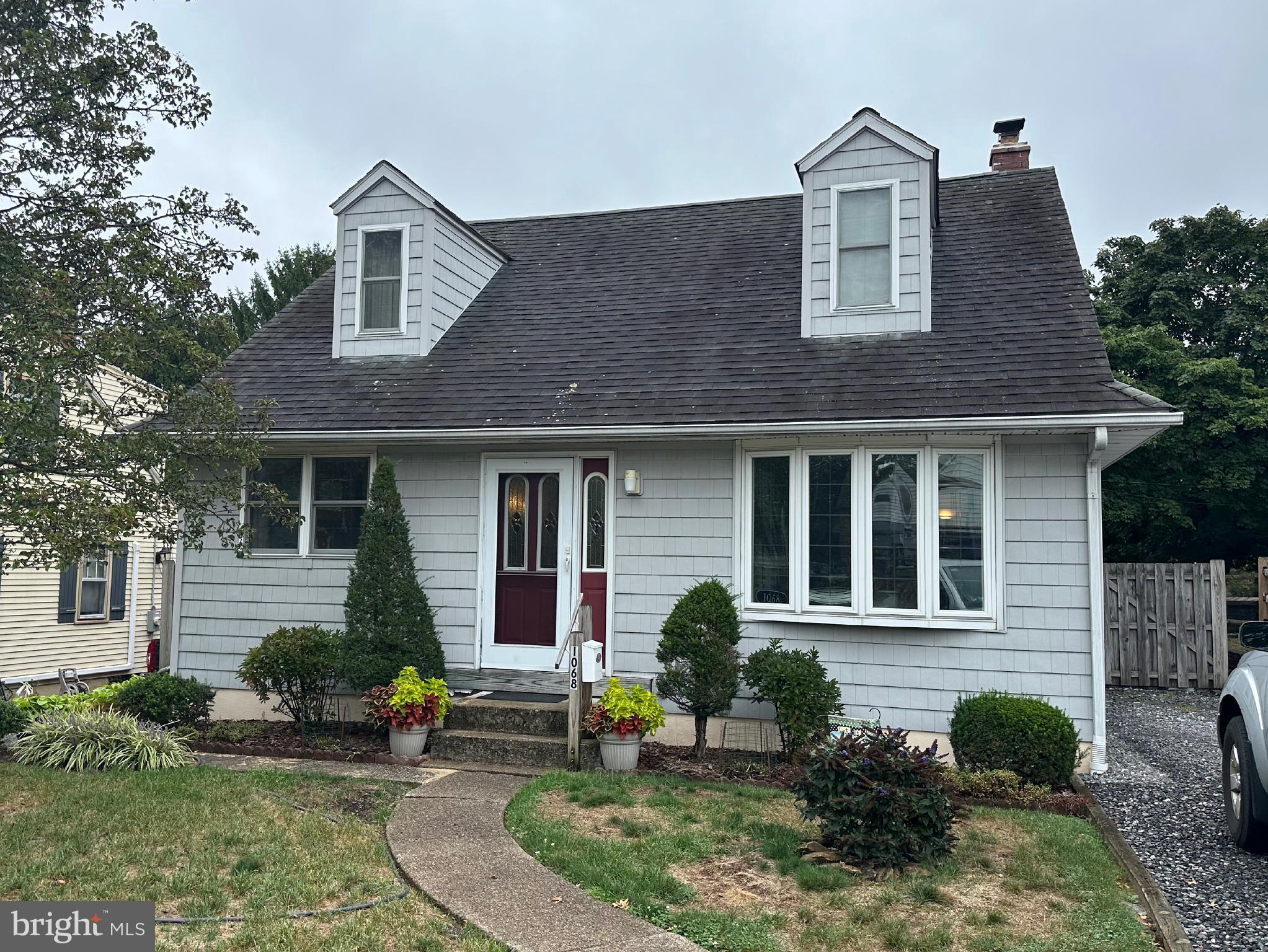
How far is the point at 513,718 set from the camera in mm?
8117

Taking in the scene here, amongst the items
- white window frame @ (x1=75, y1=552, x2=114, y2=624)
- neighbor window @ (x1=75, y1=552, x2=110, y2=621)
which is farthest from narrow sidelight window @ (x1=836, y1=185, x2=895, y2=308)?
neighbor window @ (x1=75, y1=552, x2=110, y2=621)

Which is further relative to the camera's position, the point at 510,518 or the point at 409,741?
the point at 510,518

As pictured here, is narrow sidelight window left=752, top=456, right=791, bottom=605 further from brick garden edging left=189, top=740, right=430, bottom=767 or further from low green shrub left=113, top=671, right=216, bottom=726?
low green shrub left=113, top=671, right=216, bottom=726

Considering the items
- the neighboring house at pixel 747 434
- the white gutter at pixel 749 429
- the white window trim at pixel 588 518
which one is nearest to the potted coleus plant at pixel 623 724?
the neighboring house at pixel 747 434

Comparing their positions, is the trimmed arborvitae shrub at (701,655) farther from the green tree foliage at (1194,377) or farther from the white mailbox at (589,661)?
the green tree foliage at (1194,377)

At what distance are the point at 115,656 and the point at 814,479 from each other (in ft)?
53.5

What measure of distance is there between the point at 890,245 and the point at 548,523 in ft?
15.1

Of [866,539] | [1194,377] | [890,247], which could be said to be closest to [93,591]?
[866,539]

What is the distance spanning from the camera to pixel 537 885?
477 centimetres

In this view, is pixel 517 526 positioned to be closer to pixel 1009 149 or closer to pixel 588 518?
pixel 588 518

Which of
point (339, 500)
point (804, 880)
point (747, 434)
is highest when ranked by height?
point (747, 434)

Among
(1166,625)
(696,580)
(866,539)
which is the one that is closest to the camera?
(866,539)

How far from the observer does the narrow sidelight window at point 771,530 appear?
8500 millimetres

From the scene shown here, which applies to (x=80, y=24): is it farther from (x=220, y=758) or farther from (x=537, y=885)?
(x=537, y=885)
